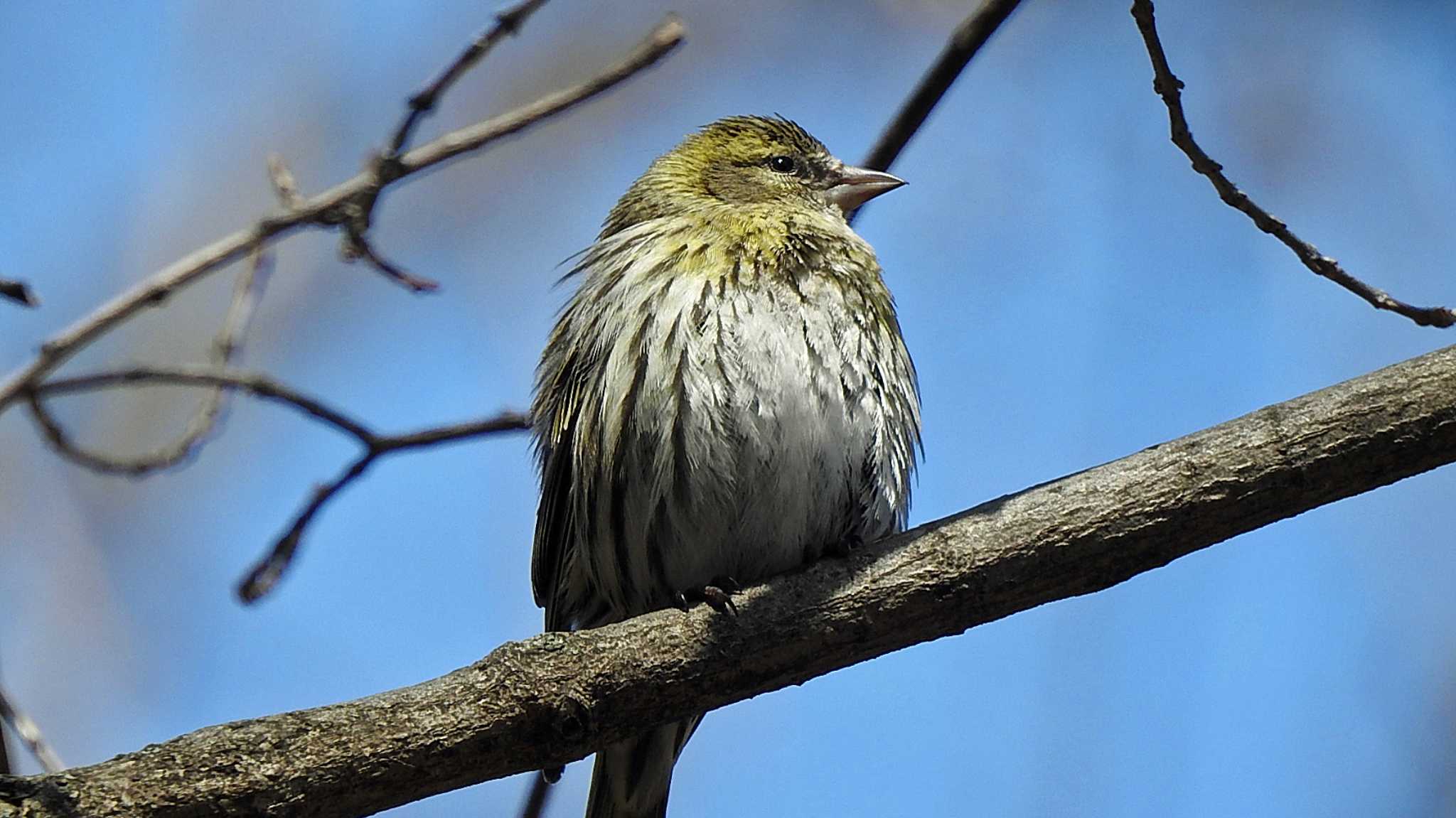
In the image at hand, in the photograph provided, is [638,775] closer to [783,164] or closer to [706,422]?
[706,422]

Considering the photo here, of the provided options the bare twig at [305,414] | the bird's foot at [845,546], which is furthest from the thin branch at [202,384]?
the bird's foot at [845,546]

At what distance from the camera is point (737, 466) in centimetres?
434

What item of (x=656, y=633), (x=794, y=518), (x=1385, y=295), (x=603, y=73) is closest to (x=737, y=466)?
Answer: (x=794, y=518)

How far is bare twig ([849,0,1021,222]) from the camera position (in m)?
4.46

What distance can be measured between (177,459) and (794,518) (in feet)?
6.31

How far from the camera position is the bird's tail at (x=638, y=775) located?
15.2 ft

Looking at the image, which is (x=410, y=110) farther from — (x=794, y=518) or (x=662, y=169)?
(x=662, y=169)

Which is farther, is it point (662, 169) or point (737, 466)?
point (662, 169)

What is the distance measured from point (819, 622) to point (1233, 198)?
4.87ft

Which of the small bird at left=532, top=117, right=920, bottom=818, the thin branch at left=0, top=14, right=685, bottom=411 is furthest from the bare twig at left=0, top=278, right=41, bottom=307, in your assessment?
the small bird at left=532, top=117, right=920, bottom=818

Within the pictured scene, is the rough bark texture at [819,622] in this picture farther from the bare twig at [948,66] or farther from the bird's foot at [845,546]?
the bare twig at [948,66]

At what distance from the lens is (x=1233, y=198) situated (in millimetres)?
3848

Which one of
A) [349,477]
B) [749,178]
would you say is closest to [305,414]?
[349,477]

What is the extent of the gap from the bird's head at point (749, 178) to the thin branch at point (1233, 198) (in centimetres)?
151
